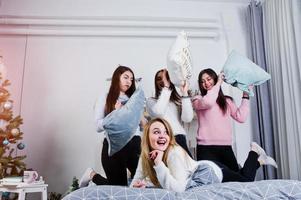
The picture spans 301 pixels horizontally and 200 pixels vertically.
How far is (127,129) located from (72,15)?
56.4 inches

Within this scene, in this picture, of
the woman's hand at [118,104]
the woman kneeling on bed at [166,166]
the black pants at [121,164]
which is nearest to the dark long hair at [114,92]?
the woman's hand at [118,104]

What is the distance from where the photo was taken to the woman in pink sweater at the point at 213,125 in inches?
70.1

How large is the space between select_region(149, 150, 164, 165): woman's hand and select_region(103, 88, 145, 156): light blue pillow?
27cm

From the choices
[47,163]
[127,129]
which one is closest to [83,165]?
[47,163]

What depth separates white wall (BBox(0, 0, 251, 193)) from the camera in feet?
7.20

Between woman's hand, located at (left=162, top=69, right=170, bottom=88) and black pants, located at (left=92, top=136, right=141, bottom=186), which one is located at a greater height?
woman's hand, located at (left=162, top=69, right=170, bottom=88)

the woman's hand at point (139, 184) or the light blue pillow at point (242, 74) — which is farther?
the light blue pillow at point (242, 74)

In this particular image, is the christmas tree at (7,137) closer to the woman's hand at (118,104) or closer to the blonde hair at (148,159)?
the woman's hand at (118,104)

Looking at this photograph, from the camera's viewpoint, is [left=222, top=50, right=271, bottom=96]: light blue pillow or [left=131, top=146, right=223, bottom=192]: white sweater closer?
[left=131, top=146, right=223, bottom=192]: white sweater

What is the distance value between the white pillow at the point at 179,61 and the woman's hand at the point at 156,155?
0.53 metres

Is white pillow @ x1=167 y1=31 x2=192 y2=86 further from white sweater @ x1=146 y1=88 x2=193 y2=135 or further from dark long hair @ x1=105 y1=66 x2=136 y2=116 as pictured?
dark long hair @ x1=105 y1=66 x2=136 y2=116

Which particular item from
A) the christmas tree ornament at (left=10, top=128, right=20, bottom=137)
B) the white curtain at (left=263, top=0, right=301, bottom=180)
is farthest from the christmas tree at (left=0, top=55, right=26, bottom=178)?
the white curtain at (left=263, top=0, right=301, bottom=180)

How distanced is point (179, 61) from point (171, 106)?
367 mm

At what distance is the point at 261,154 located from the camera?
184 centimetres
